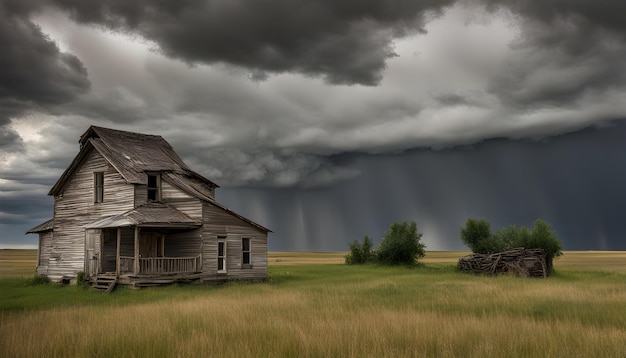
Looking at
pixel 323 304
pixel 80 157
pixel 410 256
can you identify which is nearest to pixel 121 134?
pixel 80 157

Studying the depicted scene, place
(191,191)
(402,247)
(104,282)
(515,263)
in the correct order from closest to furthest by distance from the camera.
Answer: (104,282)
(191,191)
(515,263)
(402,247)

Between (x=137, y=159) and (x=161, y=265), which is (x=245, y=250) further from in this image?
(x=137, y=159)

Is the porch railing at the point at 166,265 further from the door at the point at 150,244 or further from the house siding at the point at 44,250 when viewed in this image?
the house siding at the point at 44,250

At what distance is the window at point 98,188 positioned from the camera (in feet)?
111

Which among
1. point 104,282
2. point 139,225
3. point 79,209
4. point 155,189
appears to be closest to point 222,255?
point 155,189

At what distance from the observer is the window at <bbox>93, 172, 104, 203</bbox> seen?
3378 cm

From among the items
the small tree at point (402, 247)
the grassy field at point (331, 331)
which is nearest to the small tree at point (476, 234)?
the small tree at point (402, 247)

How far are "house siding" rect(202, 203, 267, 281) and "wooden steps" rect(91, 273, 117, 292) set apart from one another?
5.09 metres

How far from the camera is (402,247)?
52938mm

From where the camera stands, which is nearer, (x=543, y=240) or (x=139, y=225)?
(x=139, y=225)

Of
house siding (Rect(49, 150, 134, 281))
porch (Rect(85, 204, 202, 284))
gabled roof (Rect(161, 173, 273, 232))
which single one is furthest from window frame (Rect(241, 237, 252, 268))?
house siding (Rect(49, 150, 134, 281))

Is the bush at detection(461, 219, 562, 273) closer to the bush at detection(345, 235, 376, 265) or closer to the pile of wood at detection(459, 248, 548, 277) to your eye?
the pile of wood at detection(459, 248, 548, 277)

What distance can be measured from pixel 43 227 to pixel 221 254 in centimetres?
1544

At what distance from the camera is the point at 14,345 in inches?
416
